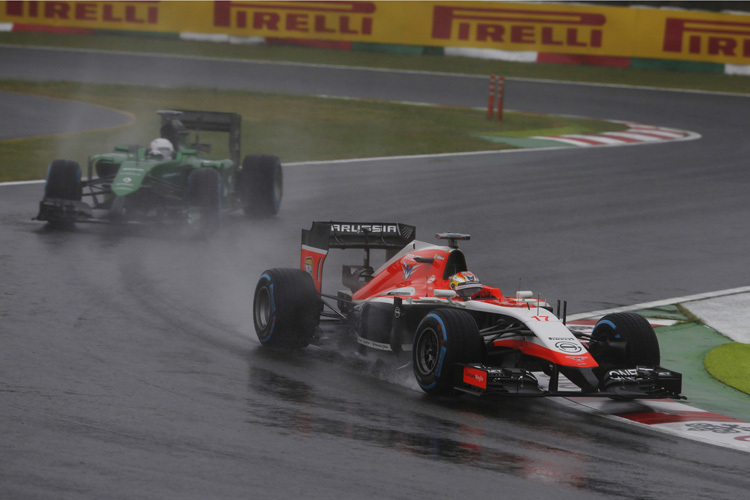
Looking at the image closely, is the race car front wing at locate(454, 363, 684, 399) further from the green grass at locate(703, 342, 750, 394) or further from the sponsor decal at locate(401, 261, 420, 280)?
the sponsor decal at locate(401, 261, 420, 280)

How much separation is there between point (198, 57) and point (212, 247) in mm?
26834

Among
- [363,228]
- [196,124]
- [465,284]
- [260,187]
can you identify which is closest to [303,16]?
[196,124]

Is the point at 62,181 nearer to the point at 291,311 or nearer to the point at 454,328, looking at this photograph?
the point at 291,311

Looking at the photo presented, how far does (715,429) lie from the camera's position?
892 cm

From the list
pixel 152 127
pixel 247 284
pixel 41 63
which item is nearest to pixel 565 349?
pixel 247 284

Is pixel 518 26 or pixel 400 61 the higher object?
pixel 518 26

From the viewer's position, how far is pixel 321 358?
10625mm

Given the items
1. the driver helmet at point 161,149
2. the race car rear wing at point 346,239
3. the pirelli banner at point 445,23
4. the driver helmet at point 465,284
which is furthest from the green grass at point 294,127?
the driver helmet at point 465,284

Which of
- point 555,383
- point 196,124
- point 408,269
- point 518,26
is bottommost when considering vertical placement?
point 555,383

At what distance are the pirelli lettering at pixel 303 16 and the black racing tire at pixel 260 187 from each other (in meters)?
23.4

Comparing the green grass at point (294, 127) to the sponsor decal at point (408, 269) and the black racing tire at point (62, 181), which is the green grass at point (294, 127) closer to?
the black racing tire at point (62, 181)

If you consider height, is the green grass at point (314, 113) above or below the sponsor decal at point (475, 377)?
above

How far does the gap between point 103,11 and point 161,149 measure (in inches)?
1091

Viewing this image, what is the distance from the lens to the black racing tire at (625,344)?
960cm
